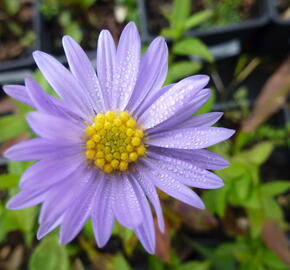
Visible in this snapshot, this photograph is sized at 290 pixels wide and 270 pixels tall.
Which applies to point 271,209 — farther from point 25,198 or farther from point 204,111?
point 25,198

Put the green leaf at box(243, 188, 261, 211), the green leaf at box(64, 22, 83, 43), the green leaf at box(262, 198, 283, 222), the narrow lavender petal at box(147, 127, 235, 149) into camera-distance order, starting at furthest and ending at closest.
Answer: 1. the green leaf at box(64, 22, 83, 43)
2. the green leaf at box(262, 198, 283, 222)
3. the green leaf at box(243, 188, 261, 211)
4. the narrow lavender petal at box(147, 127, 235, 149)

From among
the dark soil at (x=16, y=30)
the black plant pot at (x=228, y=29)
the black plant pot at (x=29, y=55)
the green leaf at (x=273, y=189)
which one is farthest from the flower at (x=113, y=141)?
the dark soil at (x=16, y=30)

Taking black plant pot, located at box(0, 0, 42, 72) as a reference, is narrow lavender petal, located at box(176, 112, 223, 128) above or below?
below

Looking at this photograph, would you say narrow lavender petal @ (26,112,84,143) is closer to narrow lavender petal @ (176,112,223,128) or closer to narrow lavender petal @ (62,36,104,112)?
narrow lavender petal @ (62,36,104,112)

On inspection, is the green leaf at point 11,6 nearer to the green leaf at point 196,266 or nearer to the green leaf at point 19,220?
the green leaf at point 19,220

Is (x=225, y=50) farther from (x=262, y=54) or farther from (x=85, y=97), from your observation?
(x=85, y=97)

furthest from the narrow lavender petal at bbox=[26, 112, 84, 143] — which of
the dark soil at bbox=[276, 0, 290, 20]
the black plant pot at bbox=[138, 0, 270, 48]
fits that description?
the dark soil at bbox=[276, 0, 290, 20]
